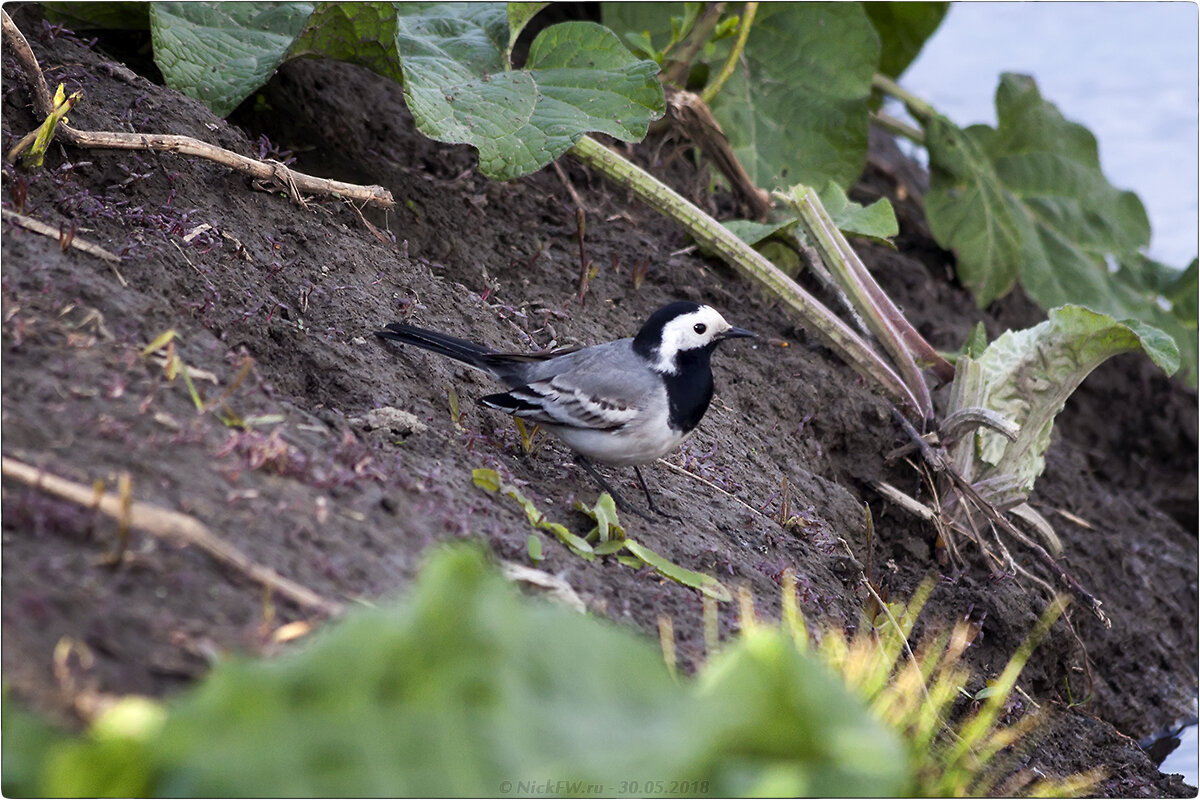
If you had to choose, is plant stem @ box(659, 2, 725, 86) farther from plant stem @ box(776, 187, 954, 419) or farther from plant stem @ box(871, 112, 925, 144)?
plant stem @ box(871, 112, 925, 144)

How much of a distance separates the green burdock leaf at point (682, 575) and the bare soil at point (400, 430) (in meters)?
0.04

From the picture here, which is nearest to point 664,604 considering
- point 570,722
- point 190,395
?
point 570,722

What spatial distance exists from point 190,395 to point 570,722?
160 cm

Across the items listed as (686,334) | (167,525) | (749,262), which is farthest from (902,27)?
(167,525)

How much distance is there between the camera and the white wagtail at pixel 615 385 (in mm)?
4273

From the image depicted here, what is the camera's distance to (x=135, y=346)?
333 centimetres

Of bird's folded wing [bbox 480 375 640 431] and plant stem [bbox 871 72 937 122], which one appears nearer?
bird's folded wing [bbox 480 375 640 431]

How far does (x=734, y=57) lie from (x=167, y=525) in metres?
4.70

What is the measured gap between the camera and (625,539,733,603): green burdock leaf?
374 cm

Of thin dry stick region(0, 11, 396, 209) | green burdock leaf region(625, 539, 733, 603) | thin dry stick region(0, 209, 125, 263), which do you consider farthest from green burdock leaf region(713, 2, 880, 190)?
thin dry stick region(0, 209, 125, 263)

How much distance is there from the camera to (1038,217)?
24.7 feet

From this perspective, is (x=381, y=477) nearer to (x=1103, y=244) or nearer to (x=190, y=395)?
(x=190, y=395)

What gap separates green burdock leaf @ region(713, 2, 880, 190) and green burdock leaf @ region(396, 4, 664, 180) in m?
1.79

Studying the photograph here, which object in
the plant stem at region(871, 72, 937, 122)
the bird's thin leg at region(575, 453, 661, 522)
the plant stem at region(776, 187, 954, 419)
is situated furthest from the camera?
the plant stem at region(871, 72, 937, 122)
